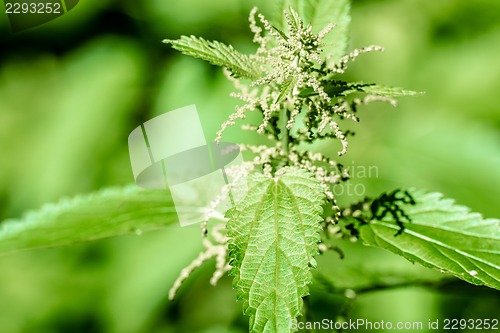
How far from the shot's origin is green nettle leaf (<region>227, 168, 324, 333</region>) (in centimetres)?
137

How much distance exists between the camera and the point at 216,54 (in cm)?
157

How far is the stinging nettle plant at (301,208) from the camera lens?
4.59 ft

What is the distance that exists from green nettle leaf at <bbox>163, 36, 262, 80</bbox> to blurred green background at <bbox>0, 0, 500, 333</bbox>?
1609 mm

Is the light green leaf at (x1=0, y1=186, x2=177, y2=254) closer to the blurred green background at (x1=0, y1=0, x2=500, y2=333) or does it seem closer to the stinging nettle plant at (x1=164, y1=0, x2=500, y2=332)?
the stinging nettle plant at (x1=164, y1=0, x2=500, y2=332)

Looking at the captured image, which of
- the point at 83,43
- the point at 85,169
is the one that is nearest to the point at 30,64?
the point at 83,43

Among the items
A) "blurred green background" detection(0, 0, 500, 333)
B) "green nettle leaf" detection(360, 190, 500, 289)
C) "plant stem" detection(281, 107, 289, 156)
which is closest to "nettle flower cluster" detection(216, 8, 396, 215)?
"plant stem" detection(281, 107, 289, 156)

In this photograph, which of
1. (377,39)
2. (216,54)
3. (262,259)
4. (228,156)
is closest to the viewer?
(262,259)

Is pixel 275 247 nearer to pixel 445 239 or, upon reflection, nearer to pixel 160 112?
pixel 445 239

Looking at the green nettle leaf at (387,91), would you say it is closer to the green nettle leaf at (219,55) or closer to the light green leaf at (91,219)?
the green nettle leaf at (219,55)

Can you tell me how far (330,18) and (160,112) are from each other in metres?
2.38

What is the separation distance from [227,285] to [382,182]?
1.20 meters

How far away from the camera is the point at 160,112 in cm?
395

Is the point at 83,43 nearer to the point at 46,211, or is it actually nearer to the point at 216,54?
the point at 46,211

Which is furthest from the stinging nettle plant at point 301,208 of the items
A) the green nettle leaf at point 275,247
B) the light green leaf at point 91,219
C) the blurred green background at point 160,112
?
the blurred green background at point 160,112
